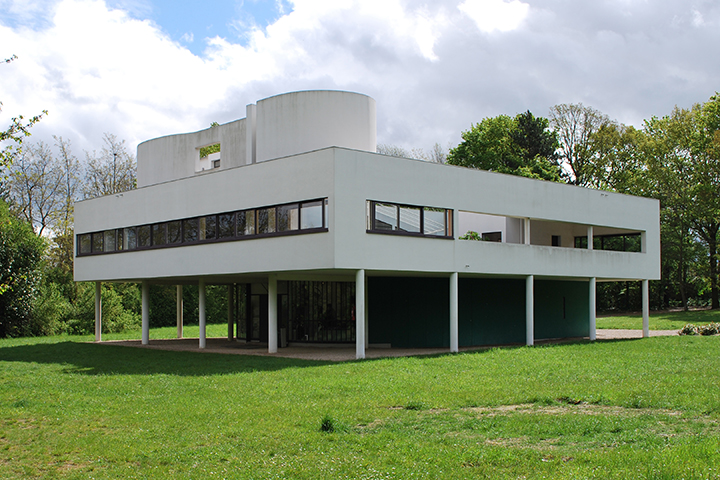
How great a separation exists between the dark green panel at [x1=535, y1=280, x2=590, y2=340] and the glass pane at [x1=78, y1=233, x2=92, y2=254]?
2077 centimetres

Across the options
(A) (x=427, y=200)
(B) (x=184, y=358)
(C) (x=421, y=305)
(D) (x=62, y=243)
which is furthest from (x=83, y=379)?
(D) (x=62, y=243)

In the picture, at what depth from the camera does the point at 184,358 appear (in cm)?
2262

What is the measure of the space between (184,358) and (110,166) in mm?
28842

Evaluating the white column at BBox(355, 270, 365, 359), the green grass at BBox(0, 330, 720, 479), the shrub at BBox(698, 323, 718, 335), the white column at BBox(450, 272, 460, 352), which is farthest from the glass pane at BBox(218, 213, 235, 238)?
the shrub at BBox(698, 323, 718, 335)

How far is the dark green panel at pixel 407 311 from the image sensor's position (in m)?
26.7

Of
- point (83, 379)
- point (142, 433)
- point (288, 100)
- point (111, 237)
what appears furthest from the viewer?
point (111, 237)

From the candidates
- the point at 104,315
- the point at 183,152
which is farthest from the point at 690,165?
the point at 104,315

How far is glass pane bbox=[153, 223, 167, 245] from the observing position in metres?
26.8

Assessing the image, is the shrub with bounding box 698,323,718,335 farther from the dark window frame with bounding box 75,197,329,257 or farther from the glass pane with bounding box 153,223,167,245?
the glass pane with bounding box 153,223,167,245

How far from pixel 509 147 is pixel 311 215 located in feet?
112

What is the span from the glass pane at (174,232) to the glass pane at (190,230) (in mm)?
341

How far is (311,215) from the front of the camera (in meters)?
21.2

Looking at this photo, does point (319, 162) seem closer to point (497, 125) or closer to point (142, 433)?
point (142, 433)

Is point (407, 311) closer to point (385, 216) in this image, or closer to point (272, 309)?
point (272, 309)
